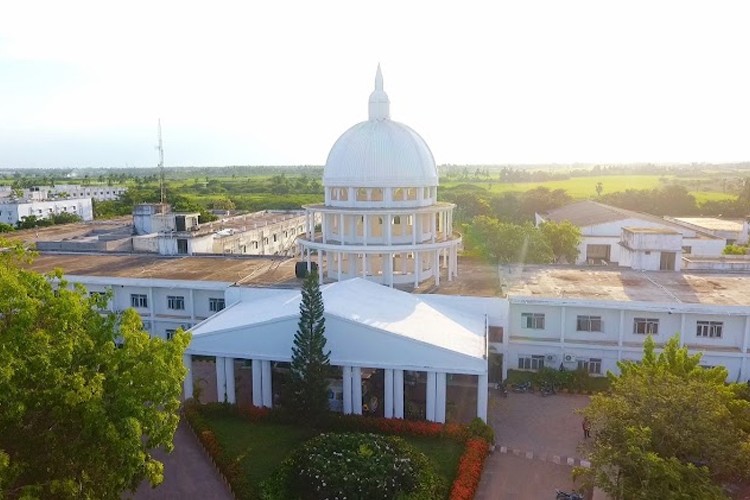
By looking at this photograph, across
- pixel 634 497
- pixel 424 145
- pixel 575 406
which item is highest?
pixel 424 145

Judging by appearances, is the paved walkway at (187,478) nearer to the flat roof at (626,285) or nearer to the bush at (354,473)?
the bush at (354,473)

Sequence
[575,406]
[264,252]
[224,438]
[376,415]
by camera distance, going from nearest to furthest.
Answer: [224,438] < [376,415] < [575,406] < [264,252]

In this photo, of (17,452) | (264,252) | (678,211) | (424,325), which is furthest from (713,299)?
(678,211)

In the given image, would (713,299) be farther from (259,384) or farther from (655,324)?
(259,384)

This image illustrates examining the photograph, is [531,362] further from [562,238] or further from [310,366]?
[562,238]

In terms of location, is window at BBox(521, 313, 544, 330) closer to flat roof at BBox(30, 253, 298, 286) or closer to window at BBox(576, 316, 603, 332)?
window at BBox(576, 316, 603, 332)

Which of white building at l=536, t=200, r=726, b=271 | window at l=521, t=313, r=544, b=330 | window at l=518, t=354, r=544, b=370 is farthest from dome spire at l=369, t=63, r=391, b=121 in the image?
white building at l=536, t=200, r=726, b=271

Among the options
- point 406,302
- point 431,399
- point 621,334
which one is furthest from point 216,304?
point 621,334
